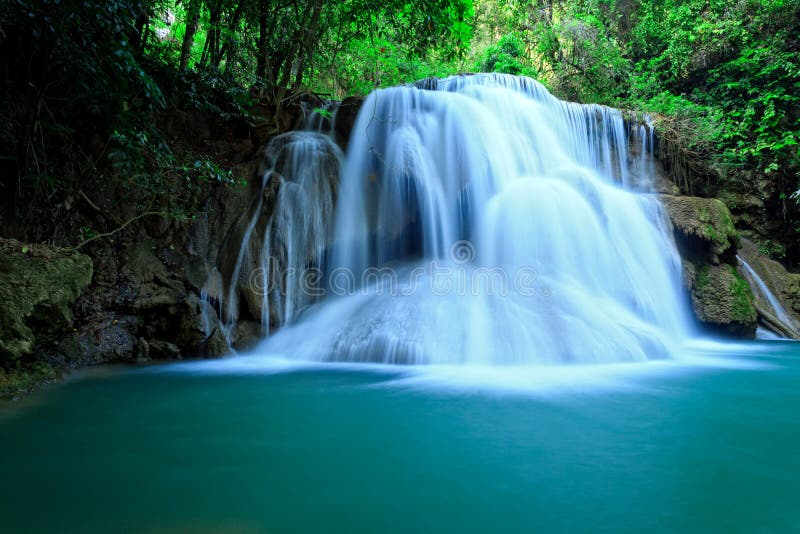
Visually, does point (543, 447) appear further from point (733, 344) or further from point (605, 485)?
point (733, 344)

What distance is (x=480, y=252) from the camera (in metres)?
7.16

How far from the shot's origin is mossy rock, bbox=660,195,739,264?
797 cm

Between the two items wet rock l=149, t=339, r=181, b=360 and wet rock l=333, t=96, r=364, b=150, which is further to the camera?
wet rock l=333, t=96, r=364, b=150

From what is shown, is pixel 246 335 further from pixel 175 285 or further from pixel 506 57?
pixel 506 57

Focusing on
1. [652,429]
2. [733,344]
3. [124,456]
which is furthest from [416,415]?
[733,344]

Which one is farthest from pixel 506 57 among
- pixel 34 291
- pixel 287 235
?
pixel 34 291

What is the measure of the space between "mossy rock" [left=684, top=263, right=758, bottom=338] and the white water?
948mm

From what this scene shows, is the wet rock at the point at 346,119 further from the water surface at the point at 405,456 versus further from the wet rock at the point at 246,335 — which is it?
the water surface at the point at 405,456

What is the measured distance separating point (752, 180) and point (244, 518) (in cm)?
1254

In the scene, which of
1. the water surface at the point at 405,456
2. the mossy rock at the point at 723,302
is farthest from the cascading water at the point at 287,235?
the mossy rock at the point at 723,302

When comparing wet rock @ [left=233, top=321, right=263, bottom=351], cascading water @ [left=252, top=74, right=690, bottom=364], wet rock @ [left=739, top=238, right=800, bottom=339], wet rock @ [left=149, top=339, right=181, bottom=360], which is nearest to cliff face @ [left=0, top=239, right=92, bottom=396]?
wet rock @ [left=149, top=339, right=181, bottom=360]

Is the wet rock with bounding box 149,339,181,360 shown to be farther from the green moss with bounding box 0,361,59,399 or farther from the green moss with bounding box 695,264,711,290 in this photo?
the green moss with bounding box 695,264,711,290

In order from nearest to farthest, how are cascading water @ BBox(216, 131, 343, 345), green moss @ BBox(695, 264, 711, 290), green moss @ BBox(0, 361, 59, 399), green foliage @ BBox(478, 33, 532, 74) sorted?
green moss @ BBox(0, 361, 59, 399) → cascading water @ BBox(216, 131, 343, 345) → green moss @ BBox(695, 264, 711, 290) → green foliage @ BBox(478, 33, 532, 74)

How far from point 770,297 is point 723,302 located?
182 centimetres
